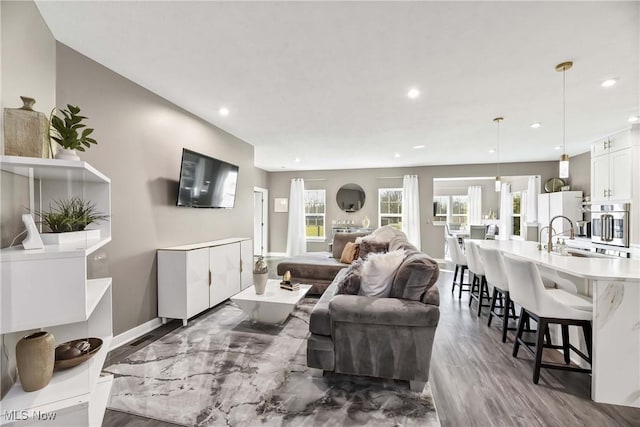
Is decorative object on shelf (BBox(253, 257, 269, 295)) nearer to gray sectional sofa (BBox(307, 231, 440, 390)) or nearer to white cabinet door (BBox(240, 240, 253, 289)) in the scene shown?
gray sectional sofa (BBox(307, 231, 440, 390))

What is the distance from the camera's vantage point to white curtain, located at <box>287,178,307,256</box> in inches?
313

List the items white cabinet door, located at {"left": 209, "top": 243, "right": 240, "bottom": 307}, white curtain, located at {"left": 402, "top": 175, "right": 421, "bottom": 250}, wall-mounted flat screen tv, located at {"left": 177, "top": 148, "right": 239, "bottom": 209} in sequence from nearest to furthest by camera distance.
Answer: wall-mounted flat screen tv, located at {"left": 177, "top": 148, "right": 239, "bottom": 209}, white cabinet door, located at {"left": 209, "top": 243, "right": 240, "bottom": 307}, white curtain, located at {"left": 402, "top": 175, "right": 421, "bottom": 250}

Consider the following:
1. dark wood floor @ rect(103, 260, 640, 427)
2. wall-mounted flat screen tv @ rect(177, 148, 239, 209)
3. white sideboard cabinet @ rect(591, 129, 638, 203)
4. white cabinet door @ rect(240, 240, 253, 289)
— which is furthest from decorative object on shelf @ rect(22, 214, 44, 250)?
white sideboard cabinet @ rect(591, 129, 638, 203)

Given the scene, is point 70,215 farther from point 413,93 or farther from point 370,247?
point 370,247

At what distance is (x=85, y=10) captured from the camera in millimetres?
1793

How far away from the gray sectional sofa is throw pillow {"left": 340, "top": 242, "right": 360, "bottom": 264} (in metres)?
2.30

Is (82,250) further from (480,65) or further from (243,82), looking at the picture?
(480,65)

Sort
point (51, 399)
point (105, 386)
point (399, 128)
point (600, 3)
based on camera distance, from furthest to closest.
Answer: point (399, 128), point (600, 3), point (105, 386), point (51, 399)

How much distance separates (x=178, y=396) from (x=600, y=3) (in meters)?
3.85

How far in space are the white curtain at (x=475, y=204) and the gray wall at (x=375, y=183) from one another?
10.5ft

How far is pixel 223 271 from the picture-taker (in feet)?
12.3

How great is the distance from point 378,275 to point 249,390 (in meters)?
1.32

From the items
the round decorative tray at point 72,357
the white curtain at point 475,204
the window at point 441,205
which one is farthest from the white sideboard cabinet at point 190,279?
the white curtain at point 475,204

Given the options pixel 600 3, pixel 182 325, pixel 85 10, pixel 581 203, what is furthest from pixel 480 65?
pixel 581 203
